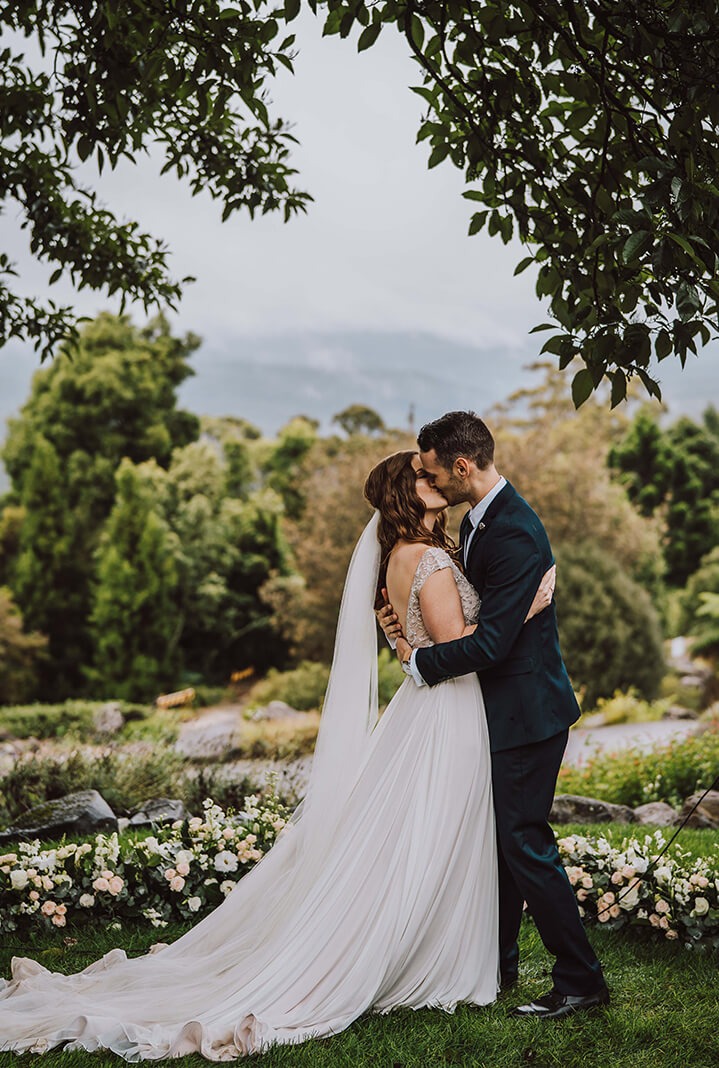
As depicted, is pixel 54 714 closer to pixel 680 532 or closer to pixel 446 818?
pixel 446 818

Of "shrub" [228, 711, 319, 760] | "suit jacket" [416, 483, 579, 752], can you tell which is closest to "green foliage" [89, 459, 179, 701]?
"shrub" [228, 711, 319, 760]

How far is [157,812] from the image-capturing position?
21.1 ft

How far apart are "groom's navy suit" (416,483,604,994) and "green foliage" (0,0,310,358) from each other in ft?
6.84

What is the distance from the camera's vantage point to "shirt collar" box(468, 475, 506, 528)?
12.0ft

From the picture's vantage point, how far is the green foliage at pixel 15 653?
19.2 meters

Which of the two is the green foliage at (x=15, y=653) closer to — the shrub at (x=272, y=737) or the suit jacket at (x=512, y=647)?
the shrub at (x=272, y=737)


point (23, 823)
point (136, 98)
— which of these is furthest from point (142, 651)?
point (136, 98)

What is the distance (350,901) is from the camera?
11.6 feet

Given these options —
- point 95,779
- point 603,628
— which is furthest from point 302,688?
point 95,779

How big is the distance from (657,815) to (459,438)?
170 inches

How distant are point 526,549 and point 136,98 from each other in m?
3.60

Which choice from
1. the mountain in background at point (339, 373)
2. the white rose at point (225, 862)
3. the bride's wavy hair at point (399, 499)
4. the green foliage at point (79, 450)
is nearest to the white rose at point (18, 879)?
the white rose at point (225, 862)

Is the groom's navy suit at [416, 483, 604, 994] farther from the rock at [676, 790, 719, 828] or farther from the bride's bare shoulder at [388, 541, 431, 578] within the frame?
the rock at [676, 790, 719, 828]

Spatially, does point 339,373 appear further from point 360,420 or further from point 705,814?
point 705,814
